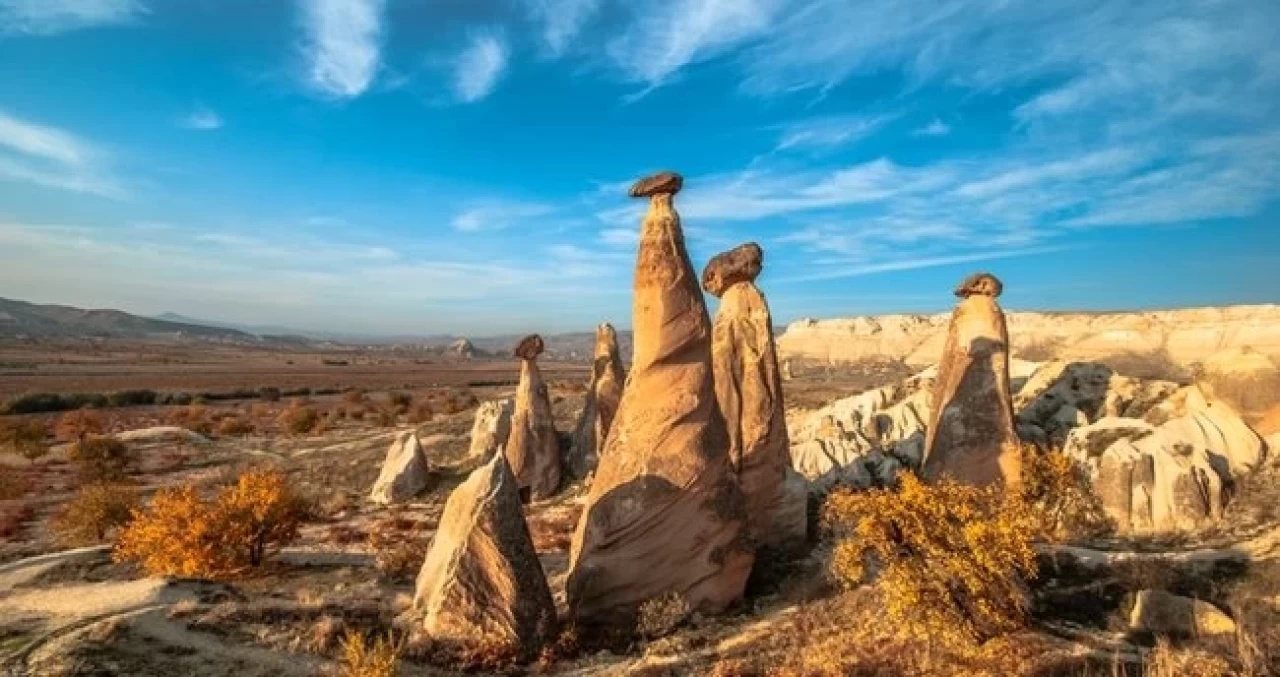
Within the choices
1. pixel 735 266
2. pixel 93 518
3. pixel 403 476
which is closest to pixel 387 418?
pixel 403 476

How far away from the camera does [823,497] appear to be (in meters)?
16.1

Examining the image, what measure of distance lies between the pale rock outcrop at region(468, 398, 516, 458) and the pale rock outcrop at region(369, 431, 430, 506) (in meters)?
2.24

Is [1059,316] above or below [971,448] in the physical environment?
above

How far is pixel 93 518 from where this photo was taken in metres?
16.6

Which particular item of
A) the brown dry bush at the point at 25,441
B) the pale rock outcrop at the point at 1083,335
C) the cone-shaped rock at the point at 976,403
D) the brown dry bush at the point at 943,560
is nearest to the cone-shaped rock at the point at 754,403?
the cone-shaped rock at the point at 976,403

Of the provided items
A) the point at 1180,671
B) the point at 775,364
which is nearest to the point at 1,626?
the point at 775,364

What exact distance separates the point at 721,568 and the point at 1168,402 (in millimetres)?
14009

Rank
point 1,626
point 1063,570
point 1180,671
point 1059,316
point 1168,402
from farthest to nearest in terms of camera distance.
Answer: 1. point 1059,316
2. point 1168,402
3. point 1063,570
4. point 1,626
5. point 1180,671

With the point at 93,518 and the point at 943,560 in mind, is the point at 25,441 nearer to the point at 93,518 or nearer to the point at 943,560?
the point at 93,518

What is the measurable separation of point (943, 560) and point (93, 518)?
17.7 m

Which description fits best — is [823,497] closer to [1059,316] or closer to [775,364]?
[775,364]

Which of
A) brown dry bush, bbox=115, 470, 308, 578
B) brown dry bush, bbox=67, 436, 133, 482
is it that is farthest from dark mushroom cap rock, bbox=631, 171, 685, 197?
brown dry bush, bbox=67, 436, 133, 482

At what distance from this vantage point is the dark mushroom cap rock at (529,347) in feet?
72.5

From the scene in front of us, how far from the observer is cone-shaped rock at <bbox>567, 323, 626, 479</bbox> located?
22237 mm
